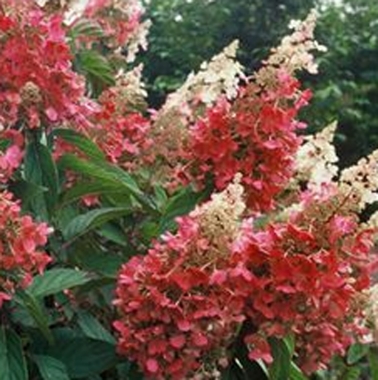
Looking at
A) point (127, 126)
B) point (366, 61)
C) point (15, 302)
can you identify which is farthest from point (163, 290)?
point (366, 61)

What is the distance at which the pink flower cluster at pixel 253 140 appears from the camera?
1.68 meters

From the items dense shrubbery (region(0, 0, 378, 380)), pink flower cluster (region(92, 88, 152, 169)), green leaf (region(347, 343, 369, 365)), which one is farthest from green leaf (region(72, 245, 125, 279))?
green leaf (region(347, 343, 369, 365))

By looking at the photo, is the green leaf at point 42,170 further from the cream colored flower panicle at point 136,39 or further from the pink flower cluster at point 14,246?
the cream colored flower panicle at point 136,39

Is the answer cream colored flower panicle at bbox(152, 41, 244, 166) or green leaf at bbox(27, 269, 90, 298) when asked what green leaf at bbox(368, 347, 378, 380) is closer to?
cream colored flower panicle at bbox(152, 41, 244, 166)

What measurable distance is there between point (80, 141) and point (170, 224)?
7.7 inches

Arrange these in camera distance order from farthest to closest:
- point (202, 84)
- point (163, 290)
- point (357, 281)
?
point (202, 84) < point (357, 281) < point (163, 290)

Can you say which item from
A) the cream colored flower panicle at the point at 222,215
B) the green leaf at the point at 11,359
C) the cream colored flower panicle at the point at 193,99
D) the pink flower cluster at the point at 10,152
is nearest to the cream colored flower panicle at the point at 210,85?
the cream colored flower panicle at the point at 193,99

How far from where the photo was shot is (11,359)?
150cm

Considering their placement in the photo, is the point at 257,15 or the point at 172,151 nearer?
the point at 172,151

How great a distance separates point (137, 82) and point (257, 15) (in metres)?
5.75

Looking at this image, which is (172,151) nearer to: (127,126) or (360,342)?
(127,126)

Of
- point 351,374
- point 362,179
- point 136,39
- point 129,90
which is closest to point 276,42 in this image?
point 136,39

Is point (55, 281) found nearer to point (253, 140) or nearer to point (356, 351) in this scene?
point (253, 140)

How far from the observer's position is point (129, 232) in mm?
1874
